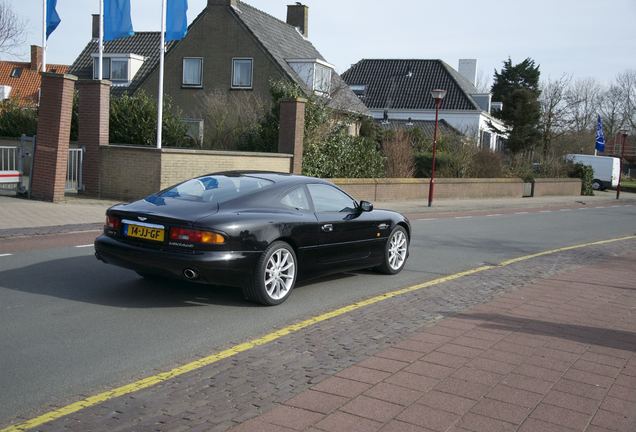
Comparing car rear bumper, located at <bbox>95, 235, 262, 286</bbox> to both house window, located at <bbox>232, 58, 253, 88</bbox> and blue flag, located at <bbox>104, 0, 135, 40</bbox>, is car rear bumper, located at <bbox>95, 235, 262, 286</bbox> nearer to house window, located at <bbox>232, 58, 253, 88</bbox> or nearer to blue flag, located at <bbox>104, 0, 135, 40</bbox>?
blue flag, located at <bbox>104, 0, 135, 40</bbox>

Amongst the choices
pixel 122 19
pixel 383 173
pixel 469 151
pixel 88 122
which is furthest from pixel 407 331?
pixel 469 151

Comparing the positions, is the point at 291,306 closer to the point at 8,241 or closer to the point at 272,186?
the point at 272,186

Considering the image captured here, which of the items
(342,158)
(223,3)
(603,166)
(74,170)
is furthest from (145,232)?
(603,166)

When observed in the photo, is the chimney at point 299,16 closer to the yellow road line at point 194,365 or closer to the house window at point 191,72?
the house window at point 191,72

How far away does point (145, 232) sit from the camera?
6.47m

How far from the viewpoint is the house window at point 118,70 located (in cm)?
3788

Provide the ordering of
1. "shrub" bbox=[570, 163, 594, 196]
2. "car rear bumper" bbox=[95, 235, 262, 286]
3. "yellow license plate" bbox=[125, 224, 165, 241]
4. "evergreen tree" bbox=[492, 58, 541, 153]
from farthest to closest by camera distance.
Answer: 1. "evergreen tree" bbox=[492, 58, 541, 153]
2. "shrub" bbox=[570, 163, 594, 196]
3. "yellow license plate" bbox=[125, 224, 165, 241]
4. "car rear bumper" bbox=[95, 235, 262, 286]

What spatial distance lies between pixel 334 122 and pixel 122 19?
794 centimetres

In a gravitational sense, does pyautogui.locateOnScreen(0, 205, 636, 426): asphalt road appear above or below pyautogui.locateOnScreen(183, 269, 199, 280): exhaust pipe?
below

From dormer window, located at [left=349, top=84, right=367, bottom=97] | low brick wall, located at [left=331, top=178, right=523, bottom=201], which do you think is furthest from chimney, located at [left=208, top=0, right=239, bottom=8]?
dormer window, located at [left=349, top=84, right=367, bottom=97]

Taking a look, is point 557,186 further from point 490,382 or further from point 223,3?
point 490,382

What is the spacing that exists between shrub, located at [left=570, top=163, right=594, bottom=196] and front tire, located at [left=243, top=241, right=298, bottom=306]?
4026cm

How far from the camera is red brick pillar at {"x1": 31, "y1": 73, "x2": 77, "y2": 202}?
1566cm

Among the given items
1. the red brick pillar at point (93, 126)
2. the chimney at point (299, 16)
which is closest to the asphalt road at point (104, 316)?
the red brick pillar at point (93, 126)
